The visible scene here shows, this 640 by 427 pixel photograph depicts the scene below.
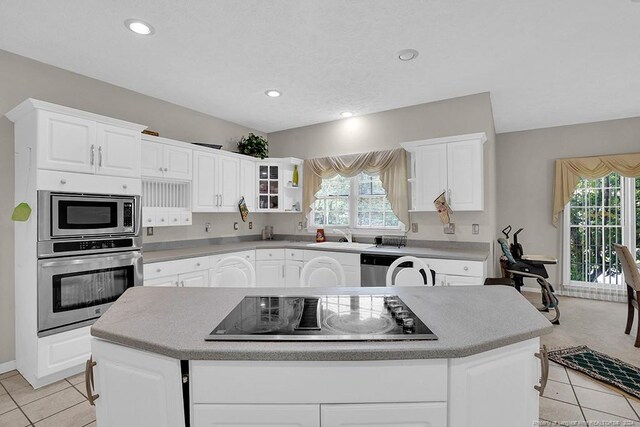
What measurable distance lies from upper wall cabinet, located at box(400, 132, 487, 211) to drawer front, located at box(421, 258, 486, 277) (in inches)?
27.1

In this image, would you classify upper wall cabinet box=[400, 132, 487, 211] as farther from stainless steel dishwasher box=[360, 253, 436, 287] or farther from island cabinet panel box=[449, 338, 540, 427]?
island cabinet panel box=[449, 338, 540, 427]

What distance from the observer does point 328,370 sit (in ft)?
3.28

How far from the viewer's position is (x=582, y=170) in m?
4.88

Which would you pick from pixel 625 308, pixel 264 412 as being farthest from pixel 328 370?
pixel 625 308

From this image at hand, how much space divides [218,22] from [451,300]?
96.4 inches

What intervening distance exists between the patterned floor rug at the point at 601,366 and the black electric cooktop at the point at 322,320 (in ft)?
7.61

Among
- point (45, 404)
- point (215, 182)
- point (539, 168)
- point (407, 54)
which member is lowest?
point (45, 404)

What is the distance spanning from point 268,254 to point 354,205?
1457mm

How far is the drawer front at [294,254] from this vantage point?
419 cm

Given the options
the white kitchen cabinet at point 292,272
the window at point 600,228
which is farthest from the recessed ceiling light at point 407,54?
the window at point 600,228

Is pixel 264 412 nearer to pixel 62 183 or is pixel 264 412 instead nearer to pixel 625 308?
pixel 62 183

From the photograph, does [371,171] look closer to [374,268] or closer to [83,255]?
[374,268]

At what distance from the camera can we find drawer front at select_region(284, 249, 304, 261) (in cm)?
419

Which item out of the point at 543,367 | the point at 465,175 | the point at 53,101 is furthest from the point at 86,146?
the point at 465,175
